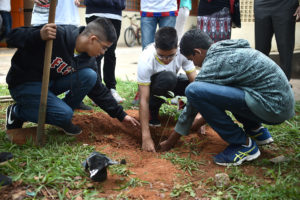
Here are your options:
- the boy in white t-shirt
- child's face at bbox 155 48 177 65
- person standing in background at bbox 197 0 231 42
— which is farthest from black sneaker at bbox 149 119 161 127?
person standing in background at bbox 197 0 231 42

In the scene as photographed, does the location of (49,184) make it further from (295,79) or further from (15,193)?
(295,79)

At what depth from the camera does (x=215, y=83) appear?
7.17 ft

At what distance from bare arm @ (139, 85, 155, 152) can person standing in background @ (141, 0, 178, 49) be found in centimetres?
117

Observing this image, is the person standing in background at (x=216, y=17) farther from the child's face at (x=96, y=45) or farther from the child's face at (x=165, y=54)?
the child's face at (x=96, y=45)

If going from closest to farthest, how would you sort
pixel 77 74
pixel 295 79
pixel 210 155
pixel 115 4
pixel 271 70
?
1. pixel 271 70
2. pixel 210 155
3. pixel 77 74
4. pixel 115 4
5. pixel 295 79

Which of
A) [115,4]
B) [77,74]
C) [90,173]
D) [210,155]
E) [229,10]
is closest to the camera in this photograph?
[90,173]

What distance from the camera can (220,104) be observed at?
219 centimetres

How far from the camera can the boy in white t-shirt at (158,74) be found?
2.64 meters

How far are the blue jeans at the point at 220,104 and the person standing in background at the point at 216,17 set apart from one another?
234 centimetres

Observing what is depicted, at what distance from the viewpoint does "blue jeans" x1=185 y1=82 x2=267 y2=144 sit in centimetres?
213

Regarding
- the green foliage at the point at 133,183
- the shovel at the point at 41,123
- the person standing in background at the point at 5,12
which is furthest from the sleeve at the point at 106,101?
the person standing in background at the point at 5,12

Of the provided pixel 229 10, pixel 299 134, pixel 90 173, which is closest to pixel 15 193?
pixel 90 173

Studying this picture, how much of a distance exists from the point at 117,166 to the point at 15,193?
659 mm

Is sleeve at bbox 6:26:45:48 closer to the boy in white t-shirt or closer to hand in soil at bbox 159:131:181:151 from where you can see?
the boy in white t-shirt
